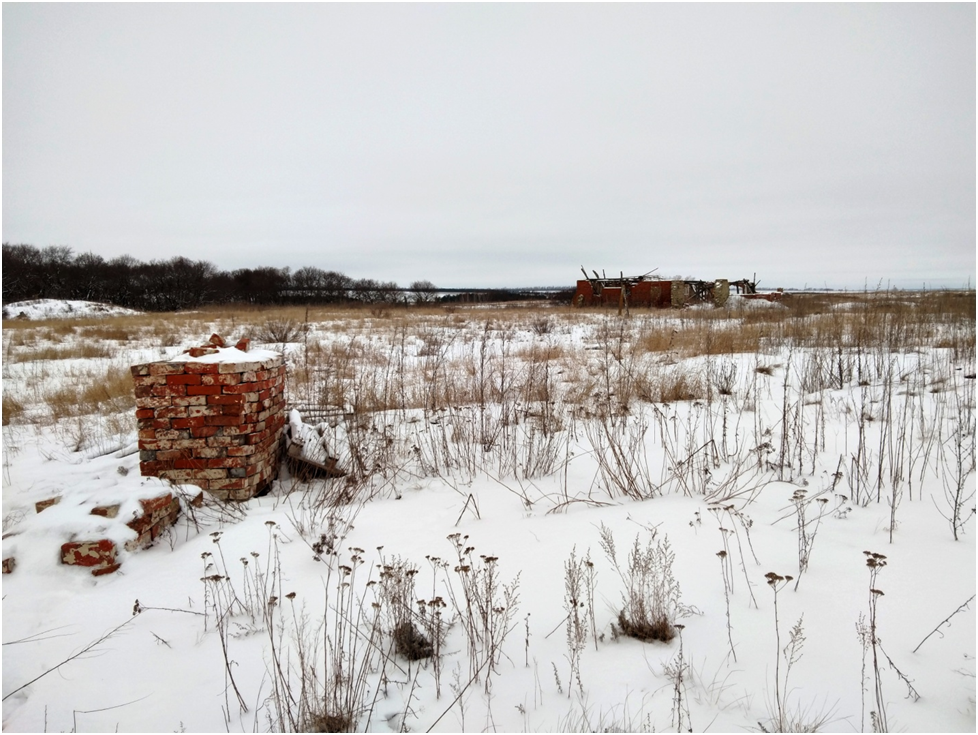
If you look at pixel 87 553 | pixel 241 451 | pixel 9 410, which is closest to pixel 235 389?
pixel 241 451

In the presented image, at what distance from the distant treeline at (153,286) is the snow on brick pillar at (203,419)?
981 inches

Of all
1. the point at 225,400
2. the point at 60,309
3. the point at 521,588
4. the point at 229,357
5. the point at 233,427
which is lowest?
the point at 521,588

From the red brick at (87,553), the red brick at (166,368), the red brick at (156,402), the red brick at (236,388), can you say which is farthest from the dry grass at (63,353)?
the red brick at (87,553)

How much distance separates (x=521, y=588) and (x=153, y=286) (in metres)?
28.2

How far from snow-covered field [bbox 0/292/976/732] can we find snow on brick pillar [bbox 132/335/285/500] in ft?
0.76

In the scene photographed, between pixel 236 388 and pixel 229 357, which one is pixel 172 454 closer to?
pixel 236 388

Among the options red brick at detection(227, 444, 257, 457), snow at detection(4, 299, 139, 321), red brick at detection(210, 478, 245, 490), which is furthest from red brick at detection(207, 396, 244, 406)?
snow at detection(4, 299, 139, 321)

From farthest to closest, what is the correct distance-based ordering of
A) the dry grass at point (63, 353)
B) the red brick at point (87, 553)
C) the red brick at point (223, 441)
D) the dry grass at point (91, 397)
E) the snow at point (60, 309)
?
the snow at point (60, 309) → the dry grass at point (63, 353) → the dry grass at point (91, 397) → the red brick at point (223, 441) → the red brick at point (87, 553)

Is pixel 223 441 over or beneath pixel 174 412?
beneath

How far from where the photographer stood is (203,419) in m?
4.05

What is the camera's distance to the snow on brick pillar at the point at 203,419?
3988 millimetres

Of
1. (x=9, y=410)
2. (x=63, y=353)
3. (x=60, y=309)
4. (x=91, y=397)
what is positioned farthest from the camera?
(x=60, y=309)

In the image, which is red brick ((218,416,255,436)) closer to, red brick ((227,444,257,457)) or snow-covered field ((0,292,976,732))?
red brick ((227,444,257,457))

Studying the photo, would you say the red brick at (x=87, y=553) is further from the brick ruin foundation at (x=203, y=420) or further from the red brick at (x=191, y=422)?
the red brick at (x=191, y=422)
